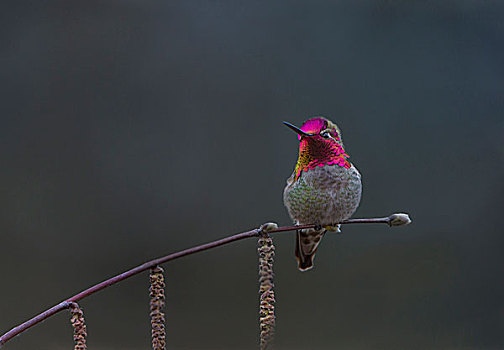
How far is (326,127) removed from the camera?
42cm

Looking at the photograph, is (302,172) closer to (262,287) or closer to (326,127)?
(326,127)

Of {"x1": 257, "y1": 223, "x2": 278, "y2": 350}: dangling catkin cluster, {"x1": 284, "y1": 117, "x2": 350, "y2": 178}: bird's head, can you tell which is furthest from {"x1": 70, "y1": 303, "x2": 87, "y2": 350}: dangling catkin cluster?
{"x1": 284, "y1": 117, "x2": 350, "y2": 178}: bird's head

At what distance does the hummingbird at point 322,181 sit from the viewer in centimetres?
42

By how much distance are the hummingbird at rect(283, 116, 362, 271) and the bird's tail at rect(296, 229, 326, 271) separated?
0.03 m

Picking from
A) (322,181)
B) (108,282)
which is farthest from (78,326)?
(322,181)

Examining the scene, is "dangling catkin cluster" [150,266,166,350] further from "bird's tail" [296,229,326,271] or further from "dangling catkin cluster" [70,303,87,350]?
"bird's tail" [296,229,326,271]

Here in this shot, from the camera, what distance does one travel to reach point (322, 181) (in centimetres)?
43

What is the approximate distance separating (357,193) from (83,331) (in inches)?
10.2

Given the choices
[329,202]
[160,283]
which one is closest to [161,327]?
[160,283]

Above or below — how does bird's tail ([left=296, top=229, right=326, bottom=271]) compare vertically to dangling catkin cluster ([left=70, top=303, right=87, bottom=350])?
above

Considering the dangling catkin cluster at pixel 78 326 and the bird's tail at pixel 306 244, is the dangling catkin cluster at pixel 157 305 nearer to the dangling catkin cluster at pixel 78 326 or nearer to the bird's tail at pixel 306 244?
the dangling catkin cluster at pixel 78 326

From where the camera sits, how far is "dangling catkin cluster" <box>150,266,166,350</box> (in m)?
0.30

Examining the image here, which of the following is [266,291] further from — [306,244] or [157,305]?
[306,244]

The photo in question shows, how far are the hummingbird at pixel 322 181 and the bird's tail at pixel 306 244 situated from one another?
3 centimetres
